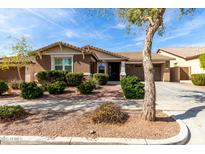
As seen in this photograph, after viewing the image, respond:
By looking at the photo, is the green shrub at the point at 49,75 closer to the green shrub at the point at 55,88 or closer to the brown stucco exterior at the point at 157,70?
the green shrub at the point at 55,88

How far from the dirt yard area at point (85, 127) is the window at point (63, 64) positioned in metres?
11.6

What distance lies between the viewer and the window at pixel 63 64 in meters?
18.2

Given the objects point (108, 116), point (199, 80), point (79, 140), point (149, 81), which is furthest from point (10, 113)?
point (199, 80)

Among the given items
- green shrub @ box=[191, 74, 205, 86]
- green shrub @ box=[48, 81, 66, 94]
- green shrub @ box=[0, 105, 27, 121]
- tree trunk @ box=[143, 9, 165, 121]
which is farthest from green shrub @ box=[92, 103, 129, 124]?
green shrub @ box=[191, 74, 205, 86]

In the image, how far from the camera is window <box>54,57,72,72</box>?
18.2m

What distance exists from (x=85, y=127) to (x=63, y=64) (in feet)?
43.3

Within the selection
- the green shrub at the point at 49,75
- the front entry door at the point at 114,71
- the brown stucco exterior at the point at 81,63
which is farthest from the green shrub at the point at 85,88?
the front entry door at the point at 114,71

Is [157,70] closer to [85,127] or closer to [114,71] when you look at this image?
[114,71]

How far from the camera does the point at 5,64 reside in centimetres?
1575

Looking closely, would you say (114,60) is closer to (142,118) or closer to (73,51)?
(73,51)

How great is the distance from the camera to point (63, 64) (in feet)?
60.1

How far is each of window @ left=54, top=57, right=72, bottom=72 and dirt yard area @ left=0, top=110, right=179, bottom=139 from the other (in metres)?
11.6
